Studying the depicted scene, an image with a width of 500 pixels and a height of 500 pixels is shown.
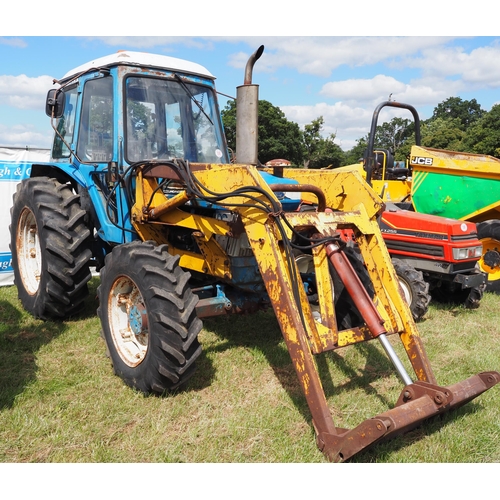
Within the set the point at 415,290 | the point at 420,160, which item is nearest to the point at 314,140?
the point at 420,160

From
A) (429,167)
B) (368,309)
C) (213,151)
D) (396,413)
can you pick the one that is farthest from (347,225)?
(429,167)

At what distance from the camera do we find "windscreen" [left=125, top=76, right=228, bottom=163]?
14.3ft

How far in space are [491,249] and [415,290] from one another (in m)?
2.33

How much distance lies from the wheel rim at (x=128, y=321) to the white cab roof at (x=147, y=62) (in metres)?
1.96

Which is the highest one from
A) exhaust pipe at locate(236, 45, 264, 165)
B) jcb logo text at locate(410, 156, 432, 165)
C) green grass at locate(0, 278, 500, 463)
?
exhaust pipe at locate(236, 45, 264, 165)

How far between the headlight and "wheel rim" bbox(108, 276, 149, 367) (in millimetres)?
3632

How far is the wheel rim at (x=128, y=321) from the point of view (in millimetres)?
3762

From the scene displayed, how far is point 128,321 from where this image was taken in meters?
3.95

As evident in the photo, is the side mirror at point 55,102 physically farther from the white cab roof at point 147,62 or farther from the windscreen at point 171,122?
the windscreen at point 171,122

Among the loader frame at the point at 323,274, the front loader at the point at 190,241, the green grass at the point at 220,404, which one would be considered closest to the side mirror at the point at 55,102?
the front loader at the point at 190,241

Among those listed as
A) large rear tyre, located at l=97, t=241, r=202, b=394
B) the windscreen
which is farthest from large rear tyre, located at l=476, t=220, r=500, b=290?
large rear tyre, located at l=97, t=241, r=202, b=394

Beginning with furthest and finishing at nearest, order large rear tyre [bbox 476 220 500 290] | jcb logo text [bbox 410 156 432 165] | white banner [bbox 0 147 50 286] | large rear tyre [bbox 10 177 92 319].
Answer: white banner [bbox 0 147 50 286] < jcb logo text [bbox 410 156 432 165] < large rear tyre [bbox 476 220 500 290] < large rear tyre [bbox 10 177 92 319]

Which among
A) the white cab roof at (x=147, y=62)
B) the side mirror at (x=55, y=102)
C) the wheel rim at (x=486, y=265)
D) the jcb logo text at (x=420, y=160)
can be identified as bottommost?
the wheel rim at (x=486, y=265)

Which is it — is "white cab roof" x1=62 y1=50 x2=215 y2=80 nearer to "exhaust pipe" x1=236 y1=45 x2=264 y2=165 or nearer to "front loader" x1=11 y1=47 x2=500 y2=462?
"front loader" x1=11 y1=47 x2=500 y2=462
